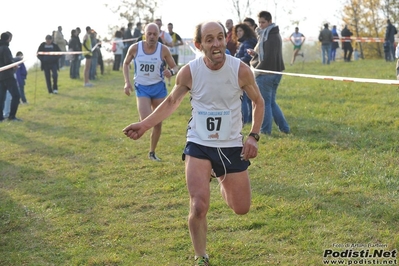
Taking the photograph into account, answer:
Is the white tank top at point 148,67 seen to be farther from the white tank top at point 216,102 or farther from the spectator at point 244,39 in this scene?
the white tank top at point 216,102

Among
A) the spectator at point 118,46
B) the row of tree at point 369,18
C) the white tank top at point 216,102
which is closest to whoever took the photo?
the white tank top at point 216,102

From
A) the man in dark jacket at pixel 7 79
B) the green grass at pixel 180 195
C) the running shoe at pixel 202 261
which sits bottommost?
the green grass at pixel 180 195

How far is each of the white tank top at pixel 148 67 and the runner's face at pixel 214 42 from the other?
4.54m

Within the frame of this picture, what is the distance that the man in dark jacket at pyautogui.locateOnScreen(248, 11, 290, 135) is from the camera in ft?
35.6

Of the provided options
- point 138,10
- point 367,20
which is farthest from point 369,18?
point 138,10

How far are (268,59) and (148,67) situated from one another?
7.90 feet

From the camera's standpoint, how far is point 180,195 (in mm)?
7891

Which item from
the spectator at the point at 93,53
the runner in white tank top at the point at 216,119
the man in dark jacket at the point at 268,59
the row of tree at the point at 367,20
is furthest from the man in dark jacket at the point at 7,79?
the row of tree at the point at 367,20

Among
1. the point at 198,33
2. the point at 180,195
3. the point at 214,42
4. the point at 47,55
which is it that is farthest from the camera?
the point at 47,55

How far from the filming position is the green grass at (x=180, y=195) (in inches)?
231

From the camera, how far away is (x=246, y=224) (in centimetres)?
643

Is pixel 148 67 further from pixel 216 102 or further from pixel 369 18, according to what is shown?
pixel 369 18

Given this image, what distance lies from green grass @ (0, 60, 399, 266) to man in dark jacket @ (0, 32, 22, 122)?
145 centimetres

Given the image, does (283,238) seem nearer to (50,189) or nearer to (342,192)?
(342,192)
